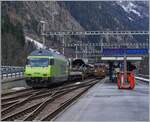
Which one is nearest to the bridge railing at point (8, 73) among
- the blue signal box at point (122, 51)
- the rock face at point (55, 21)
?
the blue signal box at point (122, 51)

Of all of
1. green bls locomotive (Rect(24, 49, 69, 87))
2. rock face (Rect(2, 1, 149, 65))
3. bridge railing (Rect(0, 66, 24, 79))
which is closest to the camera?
green bls locomotive (Rect(24, 49, 69, 87))

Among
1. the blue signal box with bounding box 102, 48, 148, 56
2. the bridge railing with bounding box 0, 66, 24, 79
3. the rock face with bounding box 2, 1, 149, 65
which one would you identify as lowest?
the bridge railing with bounding box 0, 66, 24, 79

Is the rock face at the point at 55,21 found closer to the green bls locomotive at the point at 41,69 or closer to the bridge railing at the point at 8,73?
the bridge railing at the point at 8,73

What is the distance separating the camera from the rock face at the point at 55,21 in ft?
304

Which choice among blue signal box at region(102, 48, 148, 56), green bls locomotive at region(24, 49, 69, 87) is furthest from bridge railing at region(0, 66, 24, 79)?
blue signal box at region(102, 48, 148, 56)

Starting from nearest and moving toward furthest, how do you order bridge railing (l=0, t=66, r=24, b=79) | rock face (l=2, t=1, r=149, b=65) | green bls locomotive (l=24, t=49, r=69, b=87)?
1. green bls locomotive (l=24, t=49, r=69, b=87)
2. bridge railing (l=0, t=66, r=24, b=79)
3. rock face (l=2, t=1, r=149, b=65)

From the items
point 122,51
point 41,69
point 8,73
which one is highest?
point 122,51

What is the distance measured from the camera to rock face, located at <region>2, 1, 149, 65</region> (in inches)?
3643

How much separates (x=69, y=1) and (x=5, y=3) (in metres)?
42.5

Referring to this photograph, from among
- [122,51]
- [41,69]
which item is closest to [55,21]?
[122,51]

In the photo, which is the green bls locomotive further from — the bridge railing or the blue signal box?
the blue signal box

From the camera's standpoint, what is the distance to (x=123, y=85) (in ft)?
117

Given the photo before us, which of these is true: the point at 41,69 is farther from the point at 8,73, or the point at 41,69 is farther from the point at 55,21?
the point at 55,21

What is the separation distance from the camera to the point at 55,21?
135 meters
